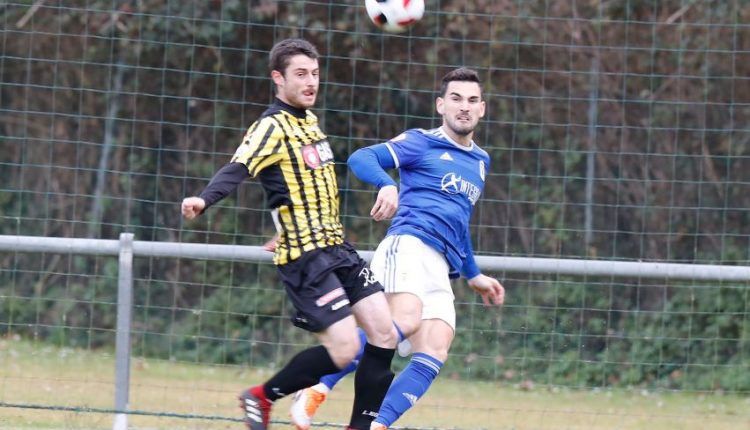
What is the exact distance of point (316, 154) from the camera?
5.98 meters

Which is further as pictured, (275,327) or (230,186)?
(275,327)

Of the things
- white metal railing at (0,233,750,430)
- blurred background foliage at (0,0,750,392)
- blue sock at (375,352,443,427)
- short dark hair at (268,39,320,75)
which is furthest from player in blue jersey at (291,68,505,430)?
blurred background foliage at (0,0,750,392)

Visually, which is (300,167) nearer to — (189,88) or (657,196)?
(189,88)

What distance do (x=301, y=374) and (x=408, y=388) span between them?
0.61m

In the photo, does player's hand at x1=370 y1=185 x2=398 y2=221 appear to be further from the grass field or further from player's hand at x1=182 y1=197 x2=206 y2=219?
the grass field

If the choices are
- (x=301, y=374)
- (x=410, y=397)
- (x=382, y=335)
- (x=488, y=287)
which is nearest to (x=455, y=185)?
(x=488, y=287)

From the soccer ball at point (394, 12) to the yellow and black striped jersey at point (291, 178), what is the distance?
1.05 meters

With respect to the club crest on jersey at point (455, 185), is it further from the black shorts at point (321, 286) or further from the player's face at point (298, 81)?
the player's face at point (298, 81)

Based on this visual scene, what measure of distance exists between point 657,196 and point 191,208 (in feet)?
19.3

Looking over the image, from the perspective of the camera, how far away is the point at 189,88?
10.1 meters

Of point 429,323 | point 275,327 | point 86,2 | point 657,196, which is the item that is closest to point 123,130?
point 86,2

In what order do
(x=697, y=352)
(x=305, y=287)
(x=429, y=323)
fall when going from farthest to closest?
(x=697, y=352) < (x=429, y=323) < (x=305, y=287)

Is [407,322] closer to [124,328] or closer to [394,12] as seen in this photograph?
[394,12]

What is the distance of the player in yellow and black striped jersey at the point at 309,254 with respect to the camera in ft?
19.2
